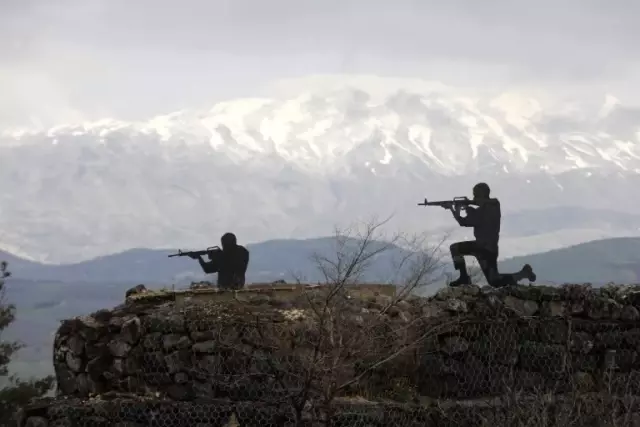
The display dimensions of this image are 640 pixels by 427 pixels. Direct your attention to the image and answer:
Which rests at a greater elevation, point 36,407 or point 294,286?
point 294,286

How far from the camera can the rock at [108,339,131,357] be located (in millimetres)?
14602

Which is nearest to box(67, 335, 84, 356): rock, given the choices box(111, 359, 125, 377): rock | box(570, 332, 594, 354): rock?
box(111, 359, 125, 377): rock

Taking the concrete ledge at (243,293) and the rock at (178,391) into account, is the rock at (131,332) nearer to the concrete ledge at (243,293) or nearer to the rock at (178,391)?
the rock at (178,391)

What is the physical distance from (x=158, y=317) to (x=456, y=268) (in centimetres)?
485

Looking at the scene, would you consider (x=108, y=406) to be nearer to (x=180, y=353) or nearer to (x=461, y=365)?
(x=180, y=353)

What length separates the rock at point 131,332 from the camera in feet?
48.0

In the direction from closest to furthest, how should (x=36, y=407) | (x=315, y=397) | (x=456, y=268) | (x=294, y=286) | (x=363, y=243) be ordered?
(x=363, y=243)
(x=315, y=397)
(x=36, y=407)
(x=456, y=268)
(x=294, y=286)

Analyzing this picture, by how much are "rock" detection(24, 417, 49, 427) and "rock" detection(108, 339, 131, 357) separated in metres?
1.38

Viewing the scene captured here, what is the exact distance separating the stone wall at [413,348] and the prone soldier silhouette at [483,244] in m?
1.11

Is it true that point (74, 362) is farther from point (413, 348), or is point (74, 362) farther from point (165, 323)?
A: point (413, 348)

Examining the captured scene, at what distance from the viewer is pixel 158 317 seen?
14.7 m

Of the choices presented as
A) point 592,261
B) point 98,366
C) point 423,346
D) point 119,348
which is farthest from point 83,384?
point 592,261

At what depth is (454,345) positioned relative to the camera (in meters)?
14.4

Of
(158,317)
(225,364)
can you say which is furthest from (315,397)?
(158,317)
